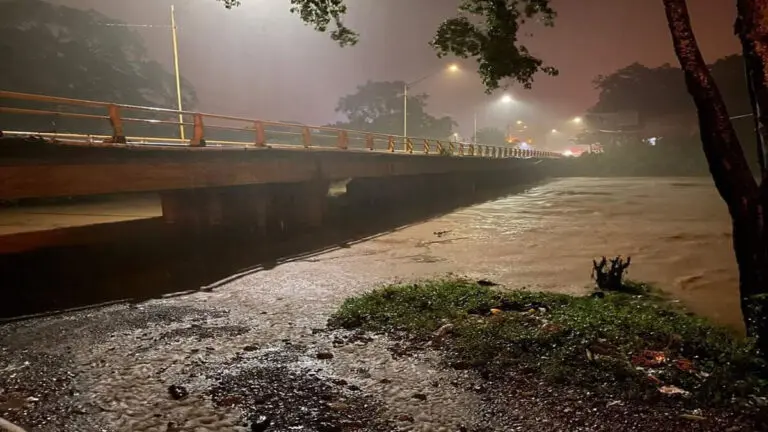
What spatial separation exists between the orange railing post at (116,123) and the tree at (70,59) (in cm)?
2688

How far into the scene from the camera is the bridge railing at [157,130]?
37.0 ft

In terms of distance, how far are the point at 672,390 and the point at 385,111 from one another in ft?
255

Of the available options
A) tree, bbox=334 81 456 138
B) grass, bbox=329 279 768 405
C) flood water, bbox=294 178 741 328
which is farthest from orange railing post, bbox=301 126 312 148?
tree, bbox=334 81 456 138

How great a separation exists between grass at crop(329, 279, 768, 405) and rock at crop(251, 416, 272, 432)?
247 centimetres

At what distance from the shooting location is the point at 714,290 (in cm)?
969

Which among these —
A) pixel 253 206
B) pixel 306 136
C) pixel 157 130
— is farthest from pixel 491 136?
pixel 253 206

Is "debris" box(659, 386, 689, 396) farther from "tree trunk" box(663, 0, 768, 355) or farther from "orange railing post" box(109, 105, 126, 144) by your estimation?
"orange railing post" box(109, 105, 126, 144)

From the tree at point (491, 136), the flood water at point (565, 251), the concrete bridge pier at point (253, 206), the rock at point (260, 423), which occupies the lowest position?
the flood water at point (565, 251)

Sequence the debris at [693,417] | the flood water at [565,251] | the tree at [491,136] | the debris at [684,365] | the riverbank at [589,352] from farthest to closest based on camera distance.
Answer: the tree at [491,136], the flood water at [565,251], the debris at [684,365], the riverbank at [589,352], the debris at [693,417]

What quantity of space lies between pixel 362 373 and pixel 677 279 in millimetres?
8370

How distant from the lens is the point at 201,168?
1492 centimetres

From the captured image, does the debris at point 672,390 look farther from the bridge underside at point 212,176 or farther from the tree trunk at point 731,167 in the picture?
the bridge underside at point 212,176

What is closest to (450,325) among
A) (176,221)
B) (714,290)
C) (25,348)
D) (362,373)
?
(362,373)

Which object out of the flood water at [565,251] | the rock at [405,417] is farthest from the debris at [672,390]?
the flood water at [565,251]
